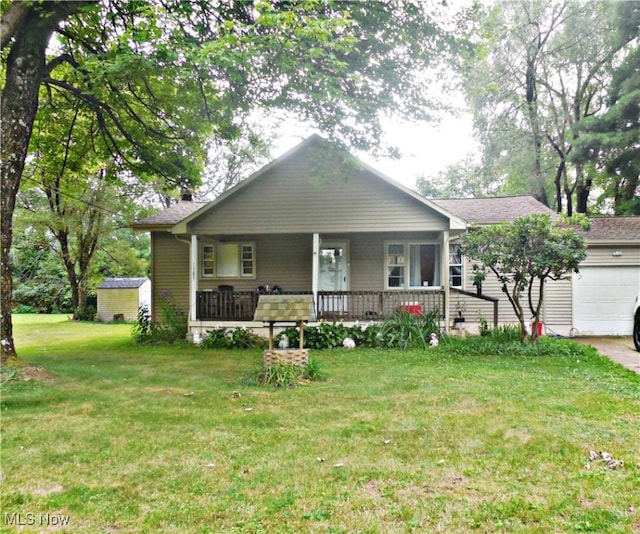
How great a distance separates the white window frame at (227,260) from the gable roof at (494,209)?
6114 mm

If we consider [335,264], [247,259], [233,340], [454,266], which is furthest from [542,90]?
[233,340]

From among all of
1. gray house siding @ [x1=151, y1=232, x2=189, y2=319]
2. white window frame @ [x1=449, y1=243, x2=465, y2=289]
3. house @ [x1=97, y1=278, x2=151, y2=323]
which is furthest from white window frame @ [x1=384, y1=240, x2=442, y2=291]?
house @ [x1=97, y1=278, x2=151, y2=323]

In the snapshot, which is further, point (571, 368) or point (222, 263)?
point (222, 263)

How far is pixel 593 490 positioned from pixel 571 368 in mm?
5031

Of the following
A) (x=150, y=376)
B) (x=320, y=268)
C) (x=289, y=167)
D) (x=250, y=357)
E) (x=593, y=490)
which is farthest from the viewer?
(x=320, y=268)

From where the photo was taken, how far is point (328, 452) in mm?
3828

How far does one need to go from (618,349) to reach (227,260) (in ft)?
35.1

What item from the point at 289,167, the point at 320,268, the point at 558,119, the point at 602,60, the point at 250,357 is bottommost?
the point at 250,357

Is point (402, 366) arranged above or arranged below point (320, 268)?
below

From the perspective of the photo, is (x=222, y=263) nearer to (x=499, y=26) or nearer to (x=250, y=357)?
(x=250, y=357)

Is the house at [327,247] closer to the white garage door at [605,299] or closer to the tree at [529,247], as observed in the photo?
the white garage door at [605,299]

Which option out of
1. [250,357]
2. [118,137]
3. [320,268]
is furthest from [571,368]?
[118,137]

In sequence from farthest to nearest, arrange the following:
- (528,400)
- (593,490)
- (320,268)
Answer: (320,268) < (528,400) < (593,490)

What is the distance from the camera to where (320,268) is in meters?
12.6
